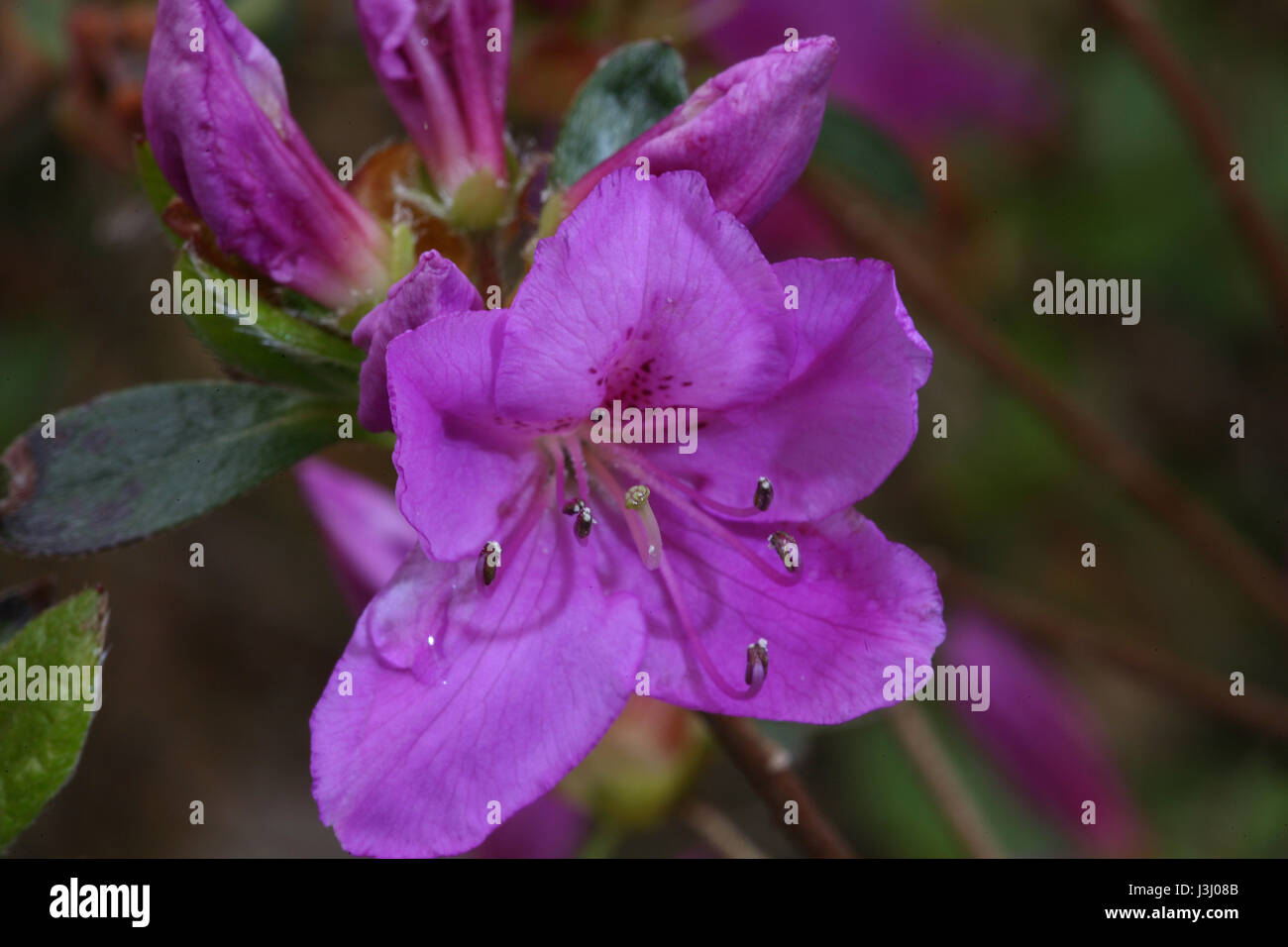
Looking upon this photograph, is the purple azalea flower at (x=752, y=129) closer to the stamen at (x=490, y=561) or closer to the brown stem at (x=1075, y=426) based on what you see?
the stamen at (x=490, y=561)

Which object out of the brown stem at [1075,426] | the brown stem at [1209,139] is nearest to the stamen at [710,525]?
the brown stem at [1075,426]

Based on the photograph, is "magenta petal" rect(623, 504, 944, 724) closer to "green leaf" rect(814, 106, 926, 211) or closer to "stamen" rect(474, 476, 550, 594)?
"stamen" rect(474, 476, 550, 594)

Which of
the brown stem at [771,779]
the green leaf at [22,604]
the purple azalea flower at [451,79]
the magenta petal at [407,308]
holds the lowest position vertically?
the brown stem at [771,779]

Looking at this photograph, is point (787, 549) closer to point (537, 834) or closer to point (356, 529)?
point (356, 529)

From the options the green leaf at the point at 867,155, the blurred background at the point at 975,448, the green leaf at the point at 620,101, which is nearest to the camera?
Answer: the green leaf at the point at 620,101

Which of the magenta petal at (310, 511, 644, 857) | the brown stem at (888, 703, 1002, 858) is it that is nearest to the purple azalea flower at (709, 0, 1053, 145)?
the brown stem at (888, 703, 1002, 858)

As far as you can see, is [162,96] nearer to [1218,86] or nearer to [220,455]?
[220,455]

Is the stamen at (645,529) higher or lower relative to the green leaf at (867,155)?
lower
